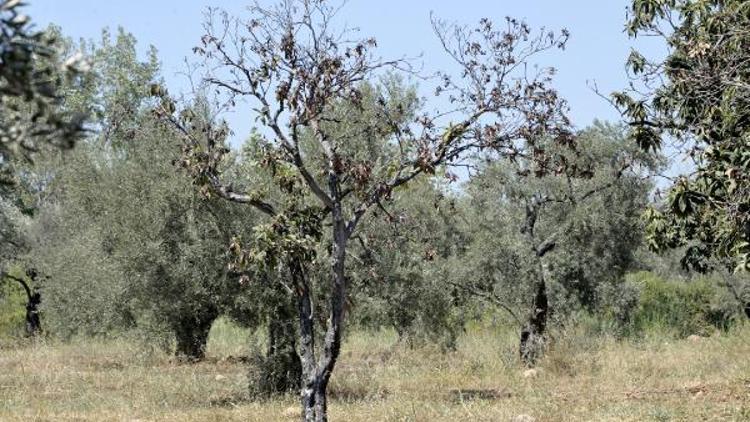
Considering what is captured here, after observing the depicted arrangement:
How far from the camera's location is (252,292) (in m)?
14.8

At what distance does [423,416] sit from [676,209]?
4.35m

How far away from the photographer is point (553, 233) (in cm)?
2220

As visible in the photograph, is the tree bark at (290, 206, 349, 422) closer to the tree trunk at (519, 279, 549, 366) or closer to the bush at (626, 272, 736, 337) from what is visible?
the tree trunk at (519, 279, 549, 366)

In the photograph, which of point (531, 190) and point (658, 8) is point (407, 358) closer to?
point (531, 190)

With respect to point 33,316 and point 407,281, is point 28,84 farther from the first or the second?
point 33,316

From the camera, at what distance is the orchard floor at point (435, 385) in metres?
12.8

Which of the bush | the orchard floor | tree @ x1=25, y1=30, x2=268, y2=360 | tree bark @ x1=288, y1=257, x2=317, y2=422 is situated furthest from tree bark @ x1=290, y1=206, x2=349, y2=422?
the bush

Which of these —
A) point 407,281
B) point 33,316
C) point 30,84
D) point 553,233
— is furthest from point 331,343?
point 33,316

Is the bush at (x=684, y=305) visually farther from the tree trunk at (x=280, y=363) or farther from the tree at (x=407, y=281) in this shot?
the tree trunk at (x=280, y=363)

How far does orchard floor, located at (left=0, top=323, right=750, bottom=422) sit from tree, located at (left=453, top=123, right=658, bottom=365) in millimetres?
1294

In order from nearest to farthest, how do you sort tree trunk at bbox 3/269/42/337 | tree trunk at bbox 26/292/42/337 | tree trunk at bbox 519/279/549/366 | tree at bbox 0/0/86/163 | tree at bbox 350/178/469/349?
tree at bbox 0/0/86/163 < tree at bbox 350/178/469/349 < tree trunk at bbox 519/279/549/366 < tree trunk at bbox 3/269/42/337 < tree trunk at bbox 26/292/42/337

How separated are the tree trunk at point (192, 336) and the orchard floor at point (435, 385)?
27cm

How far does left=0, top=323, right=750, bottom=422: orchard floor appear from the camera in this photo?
12.8 metres

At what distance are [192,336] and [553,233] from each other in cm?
869
